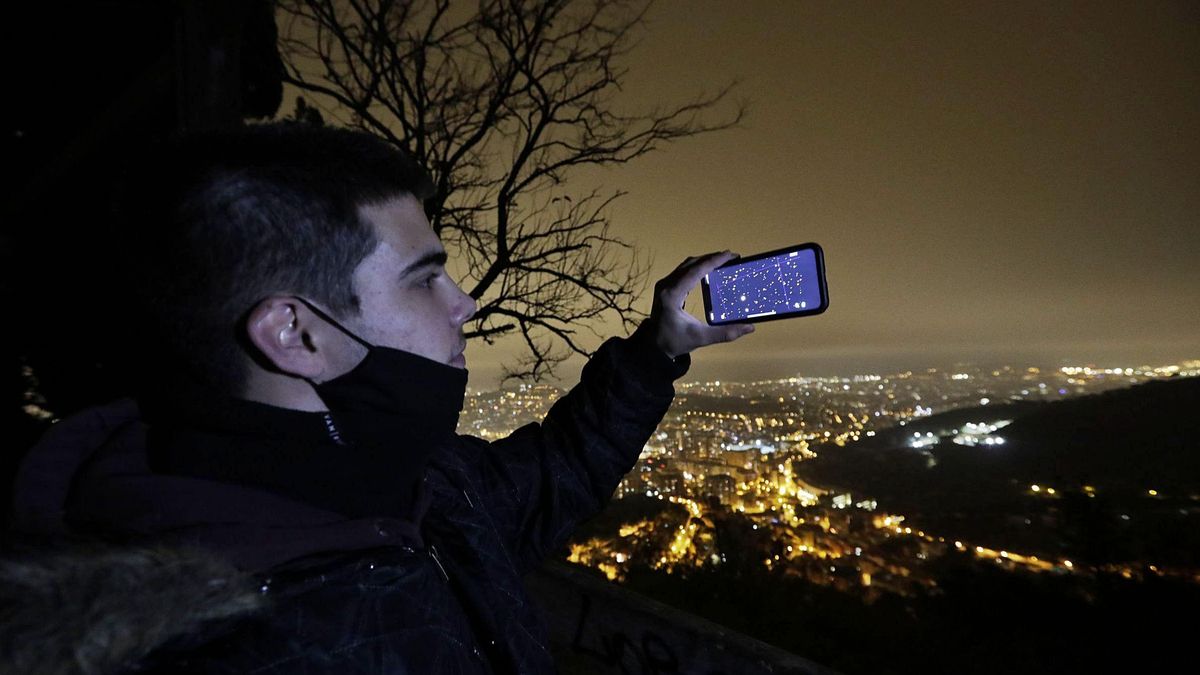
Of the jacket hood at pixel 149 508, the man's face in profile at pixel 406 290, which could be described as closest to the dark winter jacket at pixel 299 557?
the jacket hood at pixel 149 508

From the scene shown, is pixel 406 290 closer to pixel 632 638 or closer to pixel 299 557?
pixel 299 557

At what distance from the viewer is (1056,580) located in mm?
5926

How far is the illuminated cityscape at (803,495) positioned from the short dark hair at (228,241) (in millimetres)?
6068

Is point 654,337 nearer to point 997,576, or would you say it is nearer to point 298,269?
point 298,269

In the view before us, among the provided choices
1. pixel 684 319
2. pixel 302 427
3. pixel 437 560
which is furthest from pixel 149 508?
pixel 684 319

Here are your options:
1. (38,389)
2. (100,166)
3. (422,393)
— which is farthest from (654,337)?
(38,389)

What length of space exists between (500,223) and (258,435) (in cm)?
720

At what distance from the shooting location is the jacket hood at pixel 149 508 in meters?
0.96

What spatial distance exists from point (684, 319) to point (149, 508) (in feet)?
5.45

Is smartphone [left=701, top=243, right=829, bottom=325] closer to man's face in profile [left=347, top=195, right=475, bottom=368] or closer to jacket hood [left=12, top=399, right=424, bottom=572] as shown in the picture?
man's face in profile [left=347, top=195, right=475, bottom=368]

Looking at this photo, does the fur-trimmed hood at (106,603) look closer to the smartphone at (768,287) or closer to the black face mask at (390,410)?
the black face mask at (390,410)

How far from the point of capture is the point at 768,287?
2.20m

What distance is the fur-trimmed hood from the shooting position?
736 millimetres

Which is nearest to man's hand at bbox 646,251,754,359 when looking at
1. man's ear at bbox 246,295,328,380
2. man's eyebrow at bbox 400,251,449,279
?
man's eyebrow at bbox 400,251,449,279
